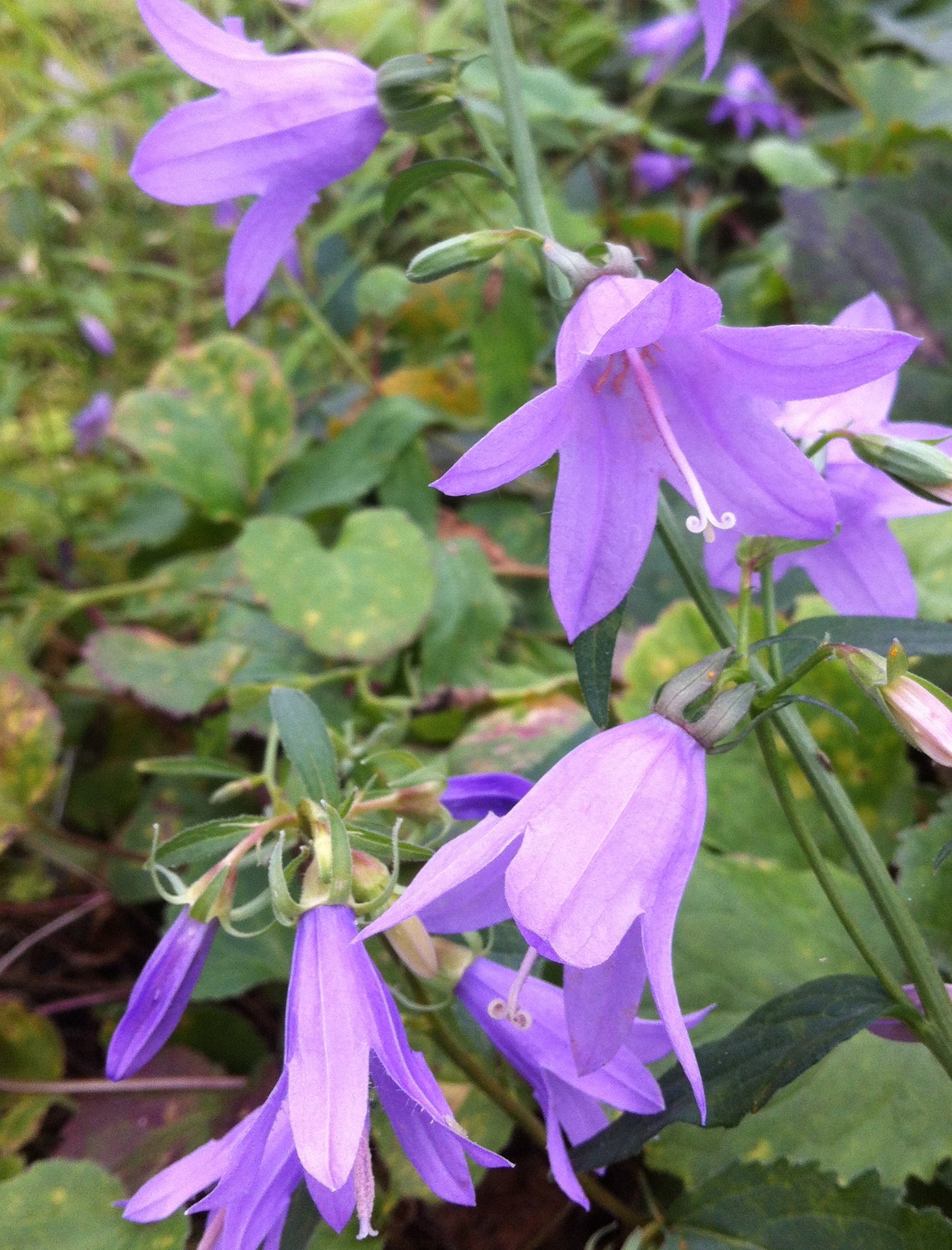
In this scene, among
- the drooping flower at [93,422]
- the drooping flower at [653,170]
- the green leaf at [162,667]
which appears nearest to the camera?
the green leaf at [162,667]

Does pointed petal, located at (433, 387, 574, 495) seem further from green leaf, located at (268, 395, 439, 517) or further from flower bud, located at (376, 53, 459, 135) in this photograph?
green leaf, located at (268, 395, 439, 517)

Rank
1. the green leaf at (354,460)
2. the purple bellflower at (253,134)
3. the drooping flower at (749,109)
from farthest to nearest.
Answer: the drooping flower at (749,109) < the green leaf at (354,460) < the purple bellflower at (253,134)

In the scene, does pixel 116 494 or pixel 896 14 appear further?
pixel 896 14

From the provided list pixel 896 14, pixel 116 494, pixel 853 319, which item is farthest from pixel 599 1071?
pixel 896 14

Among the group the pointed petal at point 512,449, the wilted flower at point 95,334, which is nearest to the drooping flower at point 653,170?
the wilted flower at point 95,334

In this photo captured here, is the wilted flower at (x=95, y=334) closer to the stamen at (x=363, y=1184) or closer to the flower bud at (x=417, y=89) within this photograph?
the flower bud at (x=417, y=89)

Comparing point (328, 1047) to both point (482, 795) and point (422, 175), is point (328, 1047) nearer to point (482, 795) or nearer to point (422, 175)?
point (482, 795)

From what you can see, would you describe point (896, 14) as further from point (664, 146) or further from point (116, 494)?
point (116, 494)

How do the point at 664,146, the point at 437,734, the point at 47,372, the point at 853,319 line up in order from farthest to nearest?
the point at 47,372 → the point at 664,146 → the point at 437,734 → the point at 853,319
